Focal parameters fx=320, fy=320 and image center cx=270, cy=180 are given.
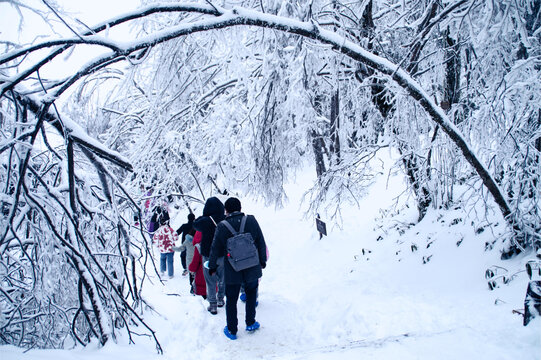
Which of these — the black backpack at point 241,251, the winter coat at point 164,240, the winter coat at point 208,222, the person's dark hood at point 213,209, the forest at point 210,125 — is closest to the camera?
the forest at point 210,125

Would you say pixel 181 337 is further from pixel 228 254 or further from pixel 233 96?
pixel 233 96

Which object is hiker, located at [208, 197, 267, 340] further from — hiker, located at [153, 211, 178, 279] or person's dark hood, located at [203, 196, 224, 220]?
hiker, located at [153, 211, 178, 279]

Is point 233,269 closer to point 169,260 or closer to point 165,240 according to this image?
point 165,240

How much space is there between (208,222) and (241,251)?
3.39 ft

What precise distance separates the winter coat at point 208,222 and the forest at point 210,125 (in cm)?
90

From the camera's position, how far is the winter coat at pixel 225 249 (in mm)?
3809

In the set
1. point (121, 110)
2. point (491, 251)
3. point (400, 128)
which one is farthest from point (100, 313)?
point (121, 110)

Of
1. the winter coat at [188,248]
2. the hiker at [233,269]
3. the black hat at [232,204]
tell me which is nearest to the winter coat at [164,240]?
the winter coat at [188,248]

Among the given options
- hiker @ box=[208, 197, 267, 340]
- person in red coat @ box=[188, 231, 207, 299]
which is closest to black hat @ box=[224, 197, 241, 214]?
hiker @ box=[208, 197, 267, 340]

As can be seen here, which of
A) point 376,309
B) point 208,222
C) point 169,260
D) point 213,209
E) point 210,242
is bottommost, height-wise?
point 169,260

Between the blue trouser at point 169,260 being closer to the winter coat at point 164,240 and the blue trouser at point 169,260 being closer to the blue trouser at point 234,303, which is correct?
the winter coat at point 164,240

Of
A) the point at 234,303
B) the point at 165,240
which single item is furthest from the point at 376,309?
the point at 165,240

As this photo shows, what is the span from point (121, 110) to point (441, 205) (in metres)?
6.62

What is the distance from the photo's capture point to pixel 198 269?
4.93 m
